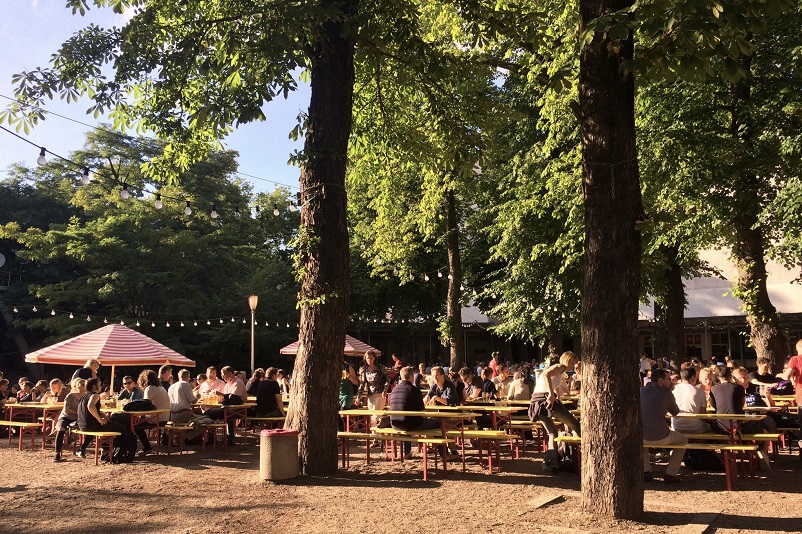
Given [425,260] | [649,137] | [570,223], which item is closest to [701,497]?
[649,137]

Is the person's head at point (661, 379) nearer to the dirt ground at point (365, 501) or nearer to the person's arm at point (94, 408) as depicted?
the dirt ground at point (365, 501)

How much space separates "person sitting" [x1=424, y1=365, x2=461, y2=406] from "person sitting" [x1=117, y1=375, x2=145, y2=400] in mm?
4820

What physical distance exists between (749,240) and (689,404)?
7.91 m

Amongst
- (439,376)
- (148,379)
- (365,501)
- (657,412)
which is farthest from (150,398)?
(657,412)

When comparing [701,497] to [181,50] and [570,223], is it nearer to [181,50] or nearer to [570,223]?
[181,50]

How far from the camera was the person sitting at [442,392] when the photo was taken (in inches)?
433

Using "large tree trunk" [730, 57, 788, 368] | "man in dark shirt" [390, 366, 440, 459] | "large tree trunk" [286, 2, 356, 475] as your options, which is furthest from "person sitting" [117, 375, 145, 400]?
"large tree trunk" [730, 57, 788, 368]

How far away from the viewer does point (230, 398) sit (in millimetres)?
12852

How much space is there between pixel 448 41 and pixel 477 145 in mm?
8158

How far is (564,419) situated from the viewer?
9.16m

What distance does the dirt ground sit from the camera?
6.46 meters

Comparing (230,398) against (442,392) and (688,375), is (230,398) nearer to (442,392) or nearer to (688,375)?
(442,392)

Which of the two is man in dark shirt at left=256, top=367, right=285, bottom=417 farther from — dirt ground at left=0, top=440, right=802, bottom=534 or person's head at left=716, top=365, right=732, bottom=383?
person's head at left=716, top=365, right=732, bottom=383

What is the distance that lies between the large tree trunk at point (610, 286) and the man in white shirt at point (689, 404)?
3017mm
